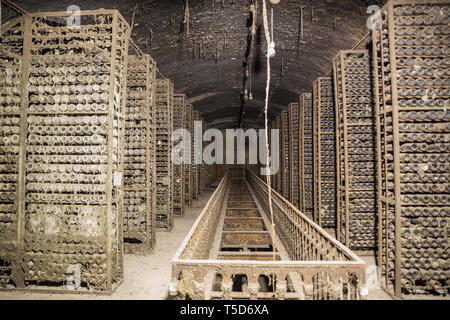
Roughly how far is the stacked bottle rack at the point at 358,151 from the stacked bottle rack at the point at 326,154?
1.64m

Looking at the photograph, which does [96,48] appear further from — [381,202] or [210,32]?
[381,202]

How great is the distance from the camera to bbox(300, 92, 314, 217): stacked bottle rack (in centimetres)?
945

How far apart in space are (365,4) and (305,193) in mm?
6157

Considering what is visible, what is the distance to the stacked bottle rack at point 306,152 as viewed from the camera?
372 inches

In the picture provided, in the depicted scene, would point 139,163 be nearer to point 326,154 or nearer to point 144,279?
point 144,279

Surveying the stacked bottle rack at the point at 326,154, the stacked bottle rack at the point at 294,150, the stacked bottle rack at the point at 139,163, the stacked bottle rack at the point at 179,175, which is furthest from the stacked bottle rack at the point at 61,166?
the stacked bottle rack at the point at 294,150

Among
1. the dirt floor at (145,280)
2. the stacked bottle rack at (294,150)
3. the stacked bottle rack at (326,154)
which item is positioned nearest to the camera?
the dirt floor at (145,280)

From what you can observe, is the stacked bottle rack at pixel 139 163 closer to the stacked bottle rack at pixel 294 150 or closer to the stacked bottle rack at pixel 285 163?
the stacked bottle rack at pixel 294 150

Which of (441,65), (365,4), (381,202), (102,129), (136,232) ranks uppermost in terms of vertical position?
(365,4)

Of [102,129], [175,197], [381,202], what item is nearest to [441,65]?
[381,202]

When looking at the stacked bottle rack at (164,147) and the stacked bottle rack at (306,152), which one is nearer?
the stacked bottle rack at (164,147)

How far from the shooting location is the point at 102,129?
4117mm

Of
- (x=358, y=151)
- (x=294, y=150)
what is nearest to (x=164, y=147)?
(x=358, y=151)

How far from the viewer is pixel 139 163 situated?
6.14 meters
